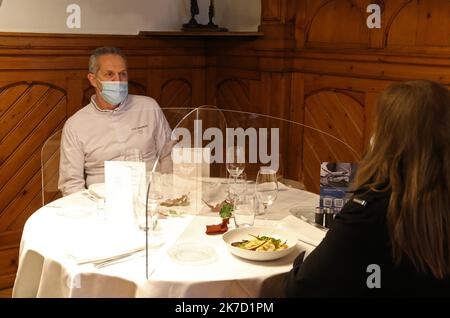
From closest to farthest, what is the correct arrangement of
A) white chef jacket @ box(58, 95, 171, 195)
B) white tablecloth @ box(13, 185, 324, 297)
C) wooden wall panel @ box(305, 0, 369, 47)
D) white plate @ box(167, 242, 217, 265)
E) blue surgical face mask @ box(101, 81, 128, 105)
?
white tablecloth @ box(13, 185, 324, 297)
white plate @ box(167, 242, 217, 265)
white chef jacket @ box(58, 95, 171, 195)
blue surgical face mask @ box(101, 81, 128, 105)
wooden wall panel @ box(305, 0, 369, 47)

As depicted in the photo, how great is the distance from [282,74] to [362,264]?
8.20 ft

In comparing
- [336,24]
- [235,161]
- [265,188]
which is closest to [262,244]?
[265,188]

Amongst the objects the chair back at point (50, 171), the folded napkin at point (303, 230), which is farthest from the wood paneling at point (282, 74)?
the chair back at point (50, 171)

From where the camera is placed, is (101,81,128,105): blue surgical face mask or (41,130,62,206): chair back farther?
(101,81,128,105): blue surgical face mask

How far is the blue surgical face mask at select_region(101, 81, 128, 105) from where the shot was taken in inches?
124

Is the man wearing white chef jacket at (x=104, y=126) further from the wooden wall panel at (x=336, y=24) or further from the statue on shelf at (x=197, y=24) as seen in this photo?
the wooden wall panel at (x=336, y=24)

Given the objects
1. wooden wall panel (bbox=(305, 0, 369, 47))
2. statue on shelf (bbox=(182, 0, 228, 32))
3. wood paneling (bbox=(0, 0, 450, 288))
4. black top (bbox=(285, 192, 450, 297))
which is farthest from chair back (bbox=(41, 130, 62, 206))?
wooden wall panel (bbox=(305, 0, 369, 47))

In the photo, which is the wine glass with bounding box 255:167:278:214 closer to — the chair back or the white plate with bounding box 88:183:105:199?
the white plate with bounding box 88:183:105:199

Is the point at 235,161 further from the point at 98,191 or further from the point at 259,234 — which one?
the point at 98,191

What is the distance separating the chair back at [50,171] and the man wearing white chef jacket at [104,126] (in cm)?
14

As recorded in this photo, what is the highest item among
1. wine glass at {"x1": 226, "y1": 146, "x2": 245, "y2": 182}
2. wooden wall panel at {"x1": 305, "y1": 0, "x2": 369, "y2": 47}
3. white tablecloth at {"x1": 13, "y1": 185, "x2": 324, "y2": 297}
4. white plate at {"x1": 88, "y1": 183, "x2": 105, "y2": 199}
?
wooden wall panel at {"x1": 305, "y1": 0, "x2": 369, "y2": 47}

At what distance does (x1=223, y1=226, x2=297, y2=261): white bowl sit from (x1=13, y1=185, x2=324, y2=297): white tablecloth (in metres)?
0.03
